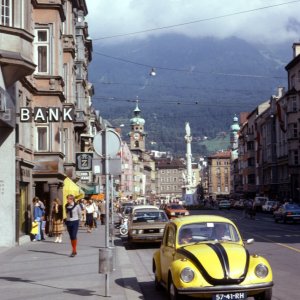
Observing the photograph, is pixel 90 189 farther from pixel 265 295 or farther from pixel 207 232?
pixel 265 295

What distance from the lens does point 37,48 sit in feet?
116

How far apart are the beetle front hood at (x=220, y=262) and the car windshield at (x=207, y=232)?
2.59ft

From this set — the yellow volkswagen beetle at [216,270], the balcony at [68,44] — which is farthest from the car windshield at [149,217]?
the balcony at [68,44]

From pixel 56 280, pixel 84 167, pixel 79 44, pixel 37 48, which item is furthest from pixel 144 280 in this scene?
pixel 79 44

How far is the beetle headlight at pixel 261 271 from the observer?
1141 cm

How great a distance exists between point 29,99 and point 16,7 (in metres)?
8.73

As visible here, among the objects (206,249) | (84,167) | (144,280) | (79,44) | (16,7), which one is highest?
(79,44)

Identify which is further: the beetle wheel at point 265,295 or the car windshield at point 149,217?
the car windshield at point 149,217

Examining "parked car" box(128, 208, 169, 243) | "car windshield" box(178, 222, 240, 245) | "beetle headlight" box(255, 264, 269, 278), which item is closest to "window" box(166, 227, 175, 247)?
"car windshield" box(178, 222, 240, 245)

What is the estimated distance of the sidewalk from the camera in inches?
525

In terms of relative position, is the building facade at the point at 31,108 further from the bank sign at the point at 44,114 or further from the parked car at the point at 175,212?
the parked car at the point at 175,212

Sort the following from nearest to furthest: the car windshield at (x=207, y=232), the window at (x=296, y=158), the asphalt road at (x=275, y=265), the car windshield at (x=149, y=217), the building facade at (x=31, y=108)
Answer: the car windshield at (x=207, y=232)
the asphalt road at (x=275, y=265)
the building facade at (x=31, y=108)
the car windshield at (x=149, y=217)
the window at (x=296, y=158)

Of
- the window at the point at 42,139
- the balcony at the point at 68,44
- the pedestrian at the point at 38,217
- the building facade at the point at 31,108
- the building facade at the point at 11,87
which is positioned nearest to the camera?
the building facade at the point at 11,87

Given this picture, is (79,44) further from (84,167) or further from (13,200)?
(13,200)
